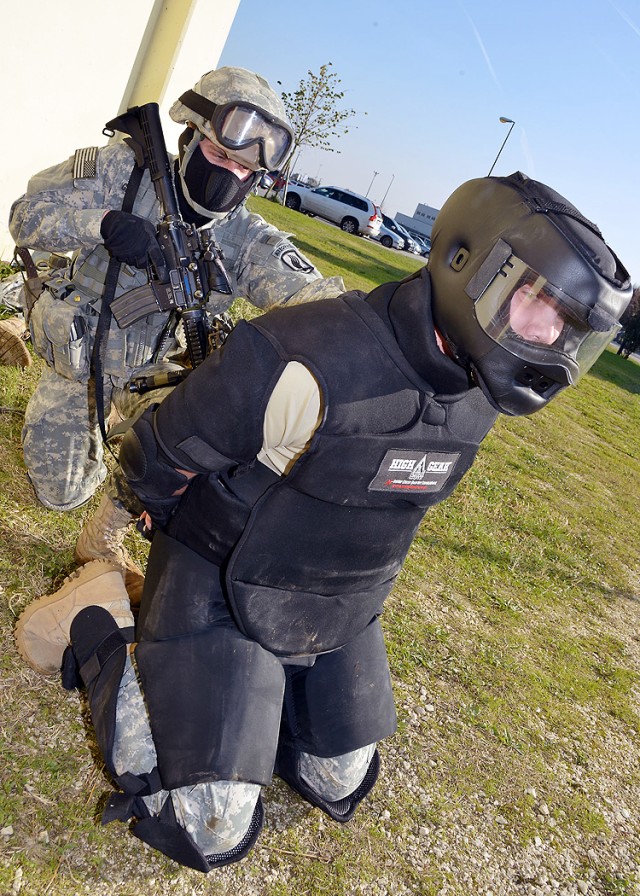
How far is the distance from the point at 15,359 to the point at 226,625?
3167 mm

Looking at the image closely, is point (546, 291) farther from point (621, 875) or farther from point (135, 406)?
point (621, 875)

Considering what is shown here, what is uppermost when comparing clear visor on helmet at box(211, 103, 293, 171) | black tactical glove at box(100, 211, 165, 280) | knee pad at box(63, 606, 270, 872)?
clear visor on helmet at box(211, 103, 293, 171)

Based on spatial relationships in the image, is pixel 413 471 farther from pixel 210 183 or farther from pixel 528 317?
pixel 210 183

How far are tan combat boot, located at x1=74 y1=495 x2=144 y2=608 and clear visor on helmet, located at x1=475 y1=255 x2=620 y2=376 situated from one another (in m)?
1.83

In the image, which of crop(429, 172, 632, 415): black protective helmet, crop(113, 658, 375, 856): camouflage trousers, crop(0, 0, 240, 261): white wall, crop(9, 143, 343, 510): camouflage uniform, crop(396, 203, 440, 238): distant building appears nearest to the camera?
crop(429, 172, 632, 415): black protective helmet

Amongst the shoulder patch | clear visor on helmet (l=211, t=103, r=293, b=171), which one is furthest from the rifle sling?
clear visor on helmet (l=211, t=103, r=293, b=171)

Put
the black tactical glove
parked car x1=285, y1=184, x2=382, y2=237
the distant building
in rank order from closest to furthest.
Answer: the black tactical glove
parked car x1=285, y1=184, x2=382, y2=237
the distant building

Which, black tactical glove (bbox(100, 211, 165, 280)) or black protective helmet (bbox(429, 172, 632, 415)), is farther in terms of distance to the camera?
black tactical glove (bbox(100, 211, 165, 280))

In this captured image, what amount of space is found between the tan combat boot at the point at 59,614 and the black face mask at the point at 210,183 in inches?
65.9

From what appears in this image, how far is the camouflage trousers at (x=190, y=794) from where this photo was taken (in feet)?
7.46

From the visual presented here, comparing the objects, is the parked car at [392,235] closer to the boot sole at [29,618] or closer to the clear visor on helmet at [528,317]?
the boot sole at [29,618]

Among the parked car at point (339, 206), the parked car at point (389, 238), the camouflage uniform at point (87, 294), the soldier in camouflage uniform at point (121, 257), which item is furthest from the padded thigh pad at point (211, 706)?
the parked car at point (389, 238)

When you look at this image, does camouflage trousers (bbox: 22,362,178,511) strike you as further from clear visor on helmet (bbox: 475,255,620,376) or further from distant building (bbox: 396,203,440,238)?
distant building (bbox: 396,203,440,238)

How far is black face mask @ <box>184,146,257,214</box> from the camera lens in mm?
3209
